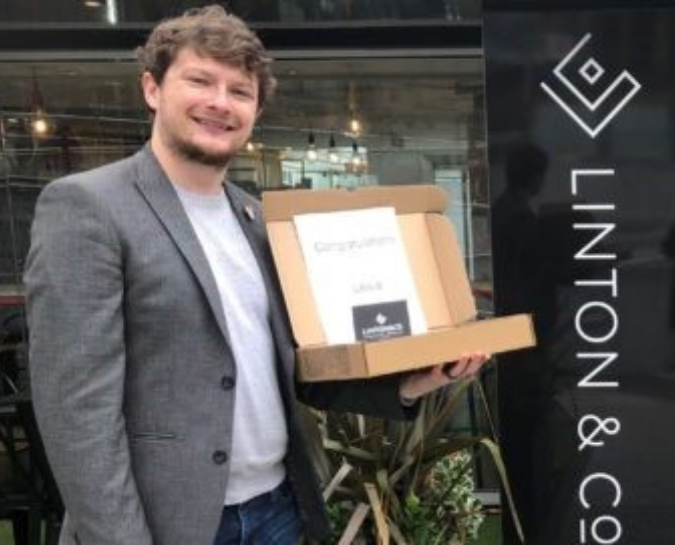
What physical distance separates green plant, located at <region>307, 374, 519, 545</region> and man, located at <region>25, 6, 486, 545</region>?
1.09 meters

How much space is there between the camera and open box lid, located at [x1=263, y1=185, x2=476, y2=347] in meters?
1.73

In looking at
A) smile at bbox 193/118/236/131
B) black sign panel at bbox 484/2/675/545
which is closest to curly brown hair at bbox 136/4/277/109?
smile at bbox 193/118/236/131

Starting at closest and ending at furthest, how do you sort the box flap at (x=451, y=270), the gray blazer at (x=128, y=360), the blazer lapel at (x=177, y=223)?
the gray blazer at (x=128, y=360), the blazer lapel at (x=177, y=223), the box flap at (x=451, y=270)

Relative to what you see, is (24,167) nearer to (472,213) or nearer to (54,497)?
(54,497)

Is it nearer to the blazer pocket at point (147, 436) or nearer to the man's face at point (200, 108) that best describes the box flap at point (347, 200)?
the man's face at point (200, 108)

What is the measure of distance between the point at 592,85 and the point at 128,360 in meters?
1.69

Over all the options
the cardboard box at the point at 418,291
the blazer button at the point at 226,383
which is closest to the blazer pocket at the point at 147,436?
the blazer button at the point at 226,383

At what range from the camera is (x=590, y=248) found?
2580mm

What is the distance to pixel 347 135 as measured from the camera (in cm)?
461

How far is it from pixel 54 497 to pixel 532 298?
2027 mm

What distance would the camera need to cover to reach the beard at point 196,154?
1.53 metres

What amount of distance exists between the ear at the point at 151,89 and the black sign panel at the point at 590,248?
1.25 meters

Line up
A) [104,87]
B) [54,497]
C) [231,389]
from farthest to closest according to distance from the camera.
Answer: [104,87] < [54,497] < [231,389]

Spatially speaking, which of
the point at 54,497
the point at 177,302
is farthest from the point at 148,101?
the point at 54,497
